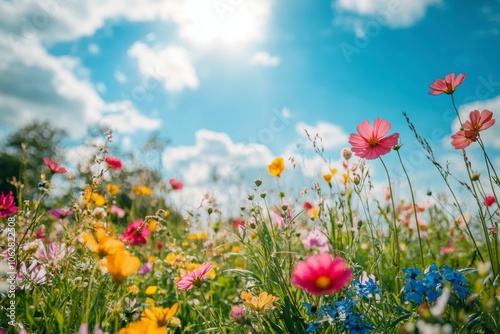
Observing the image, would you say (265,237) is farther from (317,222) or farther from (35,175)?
(35,175)

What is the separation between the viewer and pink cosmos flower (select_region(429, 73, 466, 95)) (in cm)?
169

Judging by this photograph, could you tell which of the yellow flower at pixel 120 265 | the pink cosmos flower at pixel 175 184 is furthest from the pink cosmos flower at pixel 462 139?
the pink cosmos flower at pixel 175 184

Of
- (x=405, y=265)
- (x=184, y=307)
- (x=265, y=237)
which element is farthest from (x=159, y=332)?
(x=405, y=265)

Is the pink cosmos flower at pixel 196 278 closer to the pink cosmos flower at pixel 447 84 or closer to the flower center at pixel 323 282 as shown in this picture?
the flower center at pixel 323 282

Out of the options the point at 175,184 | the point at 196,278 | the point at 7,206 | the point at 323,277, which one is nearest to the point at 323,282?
the point at 323,277

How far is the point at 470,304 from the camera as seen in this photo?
1.06m

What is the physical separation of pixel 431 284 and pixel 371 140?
26.1 inches

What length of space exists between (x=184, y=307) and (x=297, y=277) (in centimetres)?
109

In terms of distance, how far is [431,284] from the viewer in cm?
117

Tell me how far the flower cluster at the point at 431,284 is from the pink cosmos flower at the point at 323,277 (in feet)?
0.92

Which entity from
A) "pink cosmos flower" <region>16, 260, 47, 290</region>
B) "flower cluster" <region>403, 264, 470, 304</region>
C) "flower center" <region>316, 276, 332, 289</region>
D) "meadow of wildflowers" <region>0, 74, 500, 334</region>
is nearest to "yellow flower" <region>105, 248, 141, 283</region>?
"meadow of wildflowers" <region>0, 74, 500, 334</region>

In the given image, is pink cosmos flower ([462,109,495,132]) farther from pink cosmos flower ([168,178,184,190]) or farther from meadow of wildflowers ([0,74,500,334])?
pink cosmos flower ([168,178,184,190])

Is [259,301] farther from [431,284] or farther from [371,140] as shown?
[371,140]

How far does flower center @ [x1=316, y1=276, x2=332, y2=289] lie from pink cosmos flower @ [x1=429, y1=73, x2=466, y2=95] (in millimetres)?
1168
